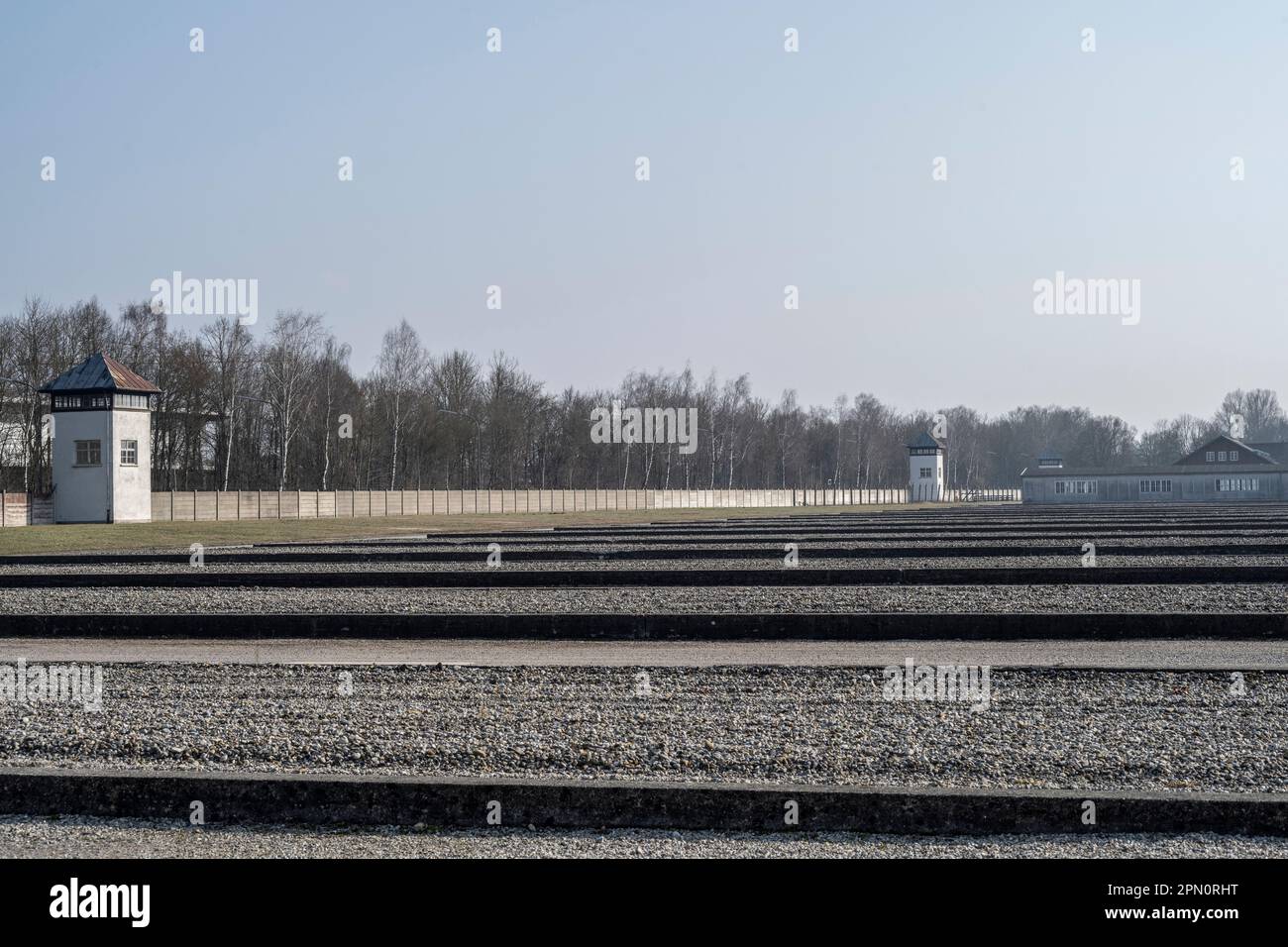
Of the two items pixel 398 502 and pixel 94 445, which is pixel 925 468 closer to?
pixel 398 502

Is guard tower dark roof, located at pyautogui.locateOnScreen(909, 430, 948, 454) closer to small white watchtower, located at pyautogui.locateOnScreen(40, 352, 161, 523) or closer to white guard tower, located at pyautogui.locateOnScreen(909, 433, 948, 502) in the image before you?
white guard tower, located at pyautogui.locateOnScreen(909, 433, 948, 502)

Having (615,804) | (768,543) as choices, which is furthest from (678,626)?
(768,543)

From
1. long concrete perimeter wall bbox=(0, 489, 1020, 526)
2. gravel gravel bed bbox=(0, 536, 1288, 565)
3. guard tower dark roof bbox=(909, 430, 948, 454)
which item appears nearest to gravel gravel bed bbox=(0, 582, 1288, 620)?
gravel gravel bed bbox=(0, 536, 1288, 565)

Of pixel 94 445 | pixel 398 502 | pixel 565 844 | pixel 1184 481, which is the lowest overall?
pixel 565 844

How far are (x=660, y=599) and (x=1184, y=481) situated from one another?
83.3m

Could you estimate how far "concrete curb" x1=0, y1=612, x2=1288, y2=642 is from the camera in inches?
572

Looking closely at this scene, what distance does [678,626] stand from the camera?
1507cm

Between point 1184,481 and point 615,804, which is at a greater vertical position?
point 1184,481

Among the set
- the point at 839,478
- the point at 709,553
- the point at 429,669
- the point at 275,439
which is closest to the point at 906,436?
the point at 839,478

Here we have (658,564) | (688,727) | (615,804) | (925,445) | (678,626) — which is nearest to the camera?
(615,804)

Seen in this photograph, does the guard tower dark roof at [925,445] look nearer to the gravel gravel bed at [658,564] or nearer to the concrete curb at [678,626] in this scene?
the gravel gravel bed at [658,564]

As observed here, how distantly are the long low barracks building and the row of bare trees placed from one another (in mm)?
29418

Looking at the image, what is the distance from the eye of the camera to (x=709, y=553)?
1146 inches
